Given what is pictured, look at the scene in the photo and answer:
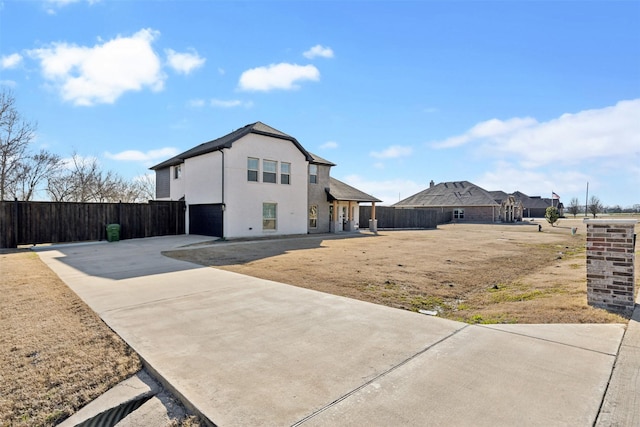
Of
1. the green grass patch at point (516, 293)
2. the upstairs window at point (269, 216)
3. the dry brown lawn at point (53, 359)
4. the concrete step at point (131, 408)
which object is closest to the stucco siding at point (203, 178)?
the upstairs window at point (269, 216)

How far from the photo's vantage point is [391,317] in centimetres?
515

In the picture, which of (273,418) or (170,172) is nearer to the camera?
(273,418)

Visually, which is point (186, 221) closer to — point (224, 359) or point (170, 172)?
point (170, 172)

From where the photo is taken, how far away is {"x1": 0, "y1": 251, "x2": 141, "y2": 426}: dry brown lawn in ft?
9.75

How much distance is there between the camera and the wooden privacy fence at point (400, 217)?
3281 centimetres

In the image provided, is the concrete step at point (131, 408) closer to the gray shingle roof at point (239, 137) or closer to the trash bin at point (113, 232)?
the gray shingle roof at point (239, 137)

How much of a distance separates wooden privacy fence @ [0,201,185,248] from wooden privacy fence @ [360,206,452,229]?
17.6 meters

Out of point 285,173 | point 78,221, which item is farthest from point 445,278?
point 78,221

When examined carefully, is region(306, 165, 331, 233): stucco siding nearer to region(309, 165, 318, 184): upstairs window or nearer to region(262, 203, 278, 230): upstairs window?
region(309, 165, 318, 184): upstairs window

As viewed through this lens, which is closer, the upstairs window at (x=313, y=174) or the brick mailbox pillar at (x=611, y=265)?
the brick mailbox pillar at (x=611, y=265)

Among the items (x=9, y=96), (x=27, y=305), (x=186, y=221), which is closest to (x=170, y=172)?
(x=186, y=221)

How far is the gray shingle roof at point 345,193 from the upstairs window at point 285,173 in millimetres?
4332

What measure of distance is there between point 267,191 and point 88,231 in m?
9.62

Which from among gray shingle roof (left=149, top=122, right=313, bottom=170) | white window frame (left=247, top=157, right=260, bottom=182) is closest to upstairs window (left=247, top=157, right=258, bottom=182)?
white window frame (left=247, top=157, right=260, bottom=182)
